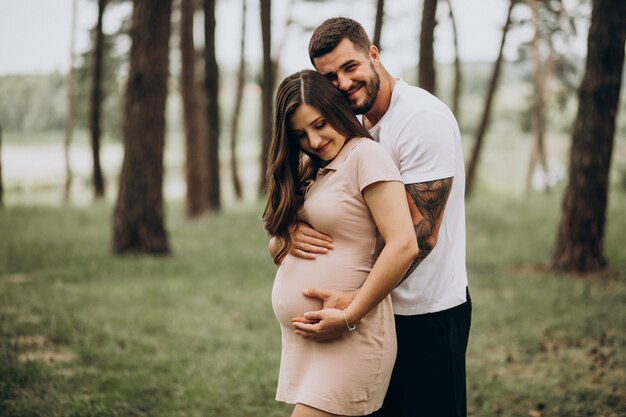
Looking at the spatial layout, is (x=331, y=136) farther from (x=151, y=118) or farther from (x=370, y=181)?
(x=151, y=118)

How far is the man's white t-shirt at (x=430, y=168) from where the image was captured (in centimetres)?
290

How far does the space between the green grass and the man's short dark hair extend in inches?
120

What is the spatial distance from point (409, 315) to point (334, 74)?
116 centimetres

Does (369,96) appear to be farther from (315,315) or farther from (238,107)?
(238,107)

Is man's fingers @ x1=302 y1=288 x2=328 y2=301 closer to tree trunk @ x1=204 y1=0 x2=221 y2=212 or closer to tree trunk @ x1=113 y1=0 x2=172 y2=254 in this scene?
tree trunk @ x1=113 y1=0 x2=172 y2=254

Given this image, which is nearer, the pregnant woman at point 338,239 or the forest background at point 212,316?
the pregnant woman at point 338,239

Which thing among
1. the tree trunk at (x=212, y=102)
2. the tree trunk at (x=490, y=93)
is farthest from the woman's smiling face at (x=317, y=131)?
the tree trunk at (x=490, y=93)

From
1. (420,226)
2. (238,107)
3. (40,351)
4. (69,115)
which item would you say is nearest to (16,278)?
(40,351)

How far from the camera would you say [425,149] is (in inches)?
114

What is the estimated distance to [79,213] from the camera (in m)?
16.4

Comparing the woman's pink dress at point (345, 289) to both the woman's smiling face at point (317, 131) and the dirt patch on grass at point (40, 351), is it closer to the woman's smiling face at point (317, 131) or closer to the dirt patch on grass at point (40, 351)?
the woman's smiling face at point (317, 131)

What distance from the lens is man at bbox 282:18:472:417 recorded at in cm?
290

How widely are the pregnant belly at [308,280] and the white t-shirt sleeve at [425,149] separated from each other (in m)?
0.46

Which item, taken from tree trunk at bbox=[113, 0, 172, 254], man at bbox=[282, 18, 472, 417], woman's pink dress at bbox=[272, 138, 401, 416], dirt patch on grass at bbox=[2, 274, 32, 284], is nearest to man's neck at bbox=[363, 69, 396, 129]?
man at bbox=[282, 18, 472, 417]
